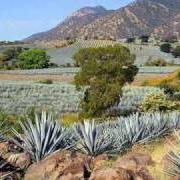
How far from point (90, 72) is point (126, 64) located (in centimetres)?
221

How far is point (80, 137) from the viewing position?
13195 millimetres

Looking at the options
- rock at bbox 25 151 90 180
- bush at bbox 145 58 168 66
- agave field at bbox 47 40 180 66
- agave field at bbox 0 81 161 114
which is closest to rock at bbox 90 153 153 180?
rock at bbox 25 151 90 180

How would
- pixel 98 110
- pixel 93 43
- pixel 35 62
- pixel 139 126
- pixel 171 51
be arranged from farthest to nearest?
pixel 93 43 < pixel 171 51 < pixel 35 62 < pixel 98 110 < pixel 139 126

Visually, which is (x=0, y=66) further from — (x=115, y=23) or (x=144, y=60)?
(x=115, y=23)

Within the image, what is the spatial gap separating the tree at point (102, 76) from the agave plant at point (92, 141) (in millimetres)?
17988

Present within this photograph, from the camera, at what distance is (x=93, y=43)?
126 meters

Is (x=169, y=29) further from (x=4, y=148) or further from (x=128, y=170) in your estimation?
(x=128, y=170)

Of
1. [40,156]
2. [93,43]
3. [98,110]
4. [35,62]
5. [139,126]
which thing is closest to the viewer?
[40,156]

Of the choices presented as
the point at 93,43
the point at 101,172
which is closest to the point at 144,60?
the point at 93,43

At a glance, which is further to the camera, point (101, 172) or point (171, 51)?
point (171, 51)

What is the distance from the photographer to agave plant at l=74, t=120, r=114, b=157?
42.0 ft

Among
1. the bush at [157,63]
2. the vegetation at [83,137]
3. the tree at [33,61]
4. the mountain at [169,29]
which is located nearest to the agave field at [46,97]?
the vegetation at [83,137]

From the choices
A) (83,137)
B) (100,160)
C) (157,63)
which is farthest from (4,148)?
(157,63)

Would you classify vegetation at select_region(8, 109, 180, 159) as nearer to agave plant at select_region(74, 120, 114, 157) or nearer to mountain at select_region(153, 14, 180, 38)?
agave plant at select_region(74, 120, 114, 157)
